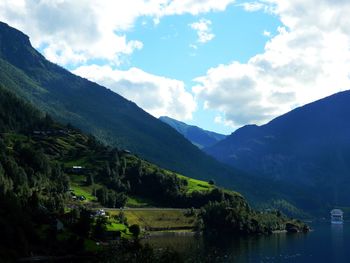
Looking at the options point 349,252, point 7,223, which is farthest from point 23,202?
point 349,252

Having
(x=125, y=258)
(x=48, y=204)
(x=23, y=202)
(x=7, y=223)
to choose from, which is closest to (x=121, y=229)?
(x=48, y=204)

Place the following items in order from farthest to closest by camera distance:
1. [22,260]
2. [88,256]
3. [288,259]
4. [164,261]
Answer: [288,259] → [88,256] → [22,260] → [164,261]

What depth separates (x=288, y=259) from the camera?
160125 mm

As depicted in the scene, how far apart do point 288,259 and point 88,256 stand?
200ft

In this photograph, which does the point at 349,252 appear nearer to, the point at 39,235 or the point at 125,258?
the point at 39,235

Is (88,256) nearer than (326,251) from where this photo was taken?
Yes

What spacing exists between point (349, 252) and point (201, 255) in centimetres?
6503

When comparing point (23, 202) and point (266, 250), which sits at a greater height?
point (23, 202)

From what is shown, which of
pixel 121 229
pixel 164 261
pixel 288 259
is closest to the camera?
pixel 164 261

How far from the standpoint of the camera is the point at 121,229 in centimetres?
19900

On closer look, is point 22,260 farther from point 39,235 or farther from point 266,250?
point 266,250

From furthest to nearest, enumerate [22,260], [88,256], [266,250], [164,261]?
Answer: [266,250] < [88,256] < [22,260] < [164,261]

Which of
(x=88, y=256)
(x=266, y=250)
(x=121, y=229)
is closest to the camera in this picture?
(x=88, y=256)

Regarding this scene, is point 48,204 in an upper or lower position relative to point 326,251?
upper
